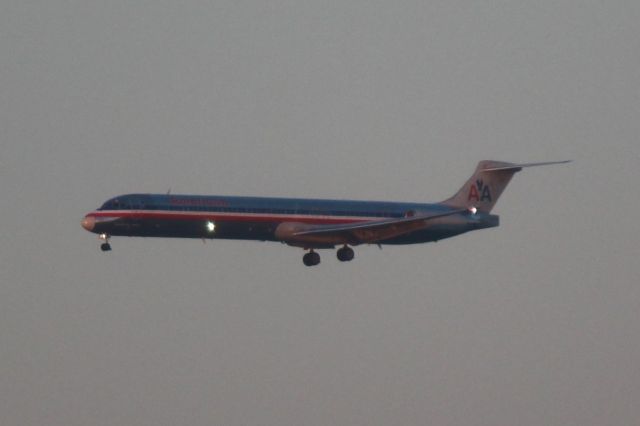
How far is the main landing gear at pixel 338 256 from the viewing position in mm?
89312

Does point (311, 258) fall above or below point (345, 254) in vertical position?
below

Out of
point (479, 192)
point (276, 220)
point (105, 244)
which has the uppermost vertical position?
point (479, 192)

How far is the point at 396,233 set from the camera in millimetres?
89438

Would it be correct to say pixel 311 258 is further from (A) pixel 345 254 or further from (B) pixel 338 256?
(A) pixel 345 254

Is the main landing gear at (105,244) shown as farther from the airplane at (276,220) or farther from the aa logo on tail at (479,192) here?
the aa logo on tail at (479,192)

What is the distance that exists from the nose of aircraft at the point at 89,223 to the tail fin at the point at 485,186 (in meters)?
24.2

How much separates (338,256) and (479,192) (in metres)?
11.8

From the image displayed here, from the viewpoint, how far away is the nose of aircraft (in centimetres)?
8556

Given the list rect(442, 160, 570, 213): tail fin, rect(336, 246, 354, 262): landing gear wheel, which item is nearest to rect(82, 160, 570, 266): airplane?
rect(336, 246, 354, 262): landing gear wheel

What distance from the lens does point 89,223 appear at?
281 ft

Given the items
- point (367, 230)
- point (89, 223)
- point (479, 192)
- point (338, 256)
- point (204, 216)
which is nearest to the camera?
point (204, 216)

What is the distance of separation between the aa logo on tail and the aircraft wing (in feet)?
14.4

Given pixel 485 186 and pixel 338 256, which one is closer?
pixel 338 256

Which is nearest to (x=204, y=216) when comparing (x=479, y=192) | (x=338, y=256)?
(x=338, y=256)
